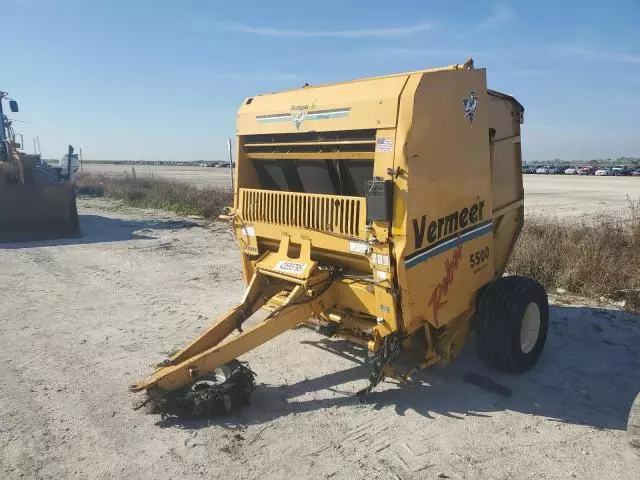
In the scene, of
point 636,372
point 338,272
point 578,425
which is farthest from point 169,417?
point 636,372

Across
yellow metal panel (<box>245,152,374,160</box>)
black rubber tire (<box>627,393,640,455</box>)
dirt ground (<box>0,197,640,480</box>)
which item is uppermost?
yellow metal panel (<box>245,152,374,160</box>)

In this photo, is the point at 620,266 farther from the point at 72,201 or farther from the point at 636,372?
the point at 72,201

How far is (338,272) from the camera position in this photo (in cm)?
437

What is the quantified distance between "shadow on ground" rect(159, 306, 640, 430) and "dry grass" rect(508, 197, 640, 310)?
1.71 m

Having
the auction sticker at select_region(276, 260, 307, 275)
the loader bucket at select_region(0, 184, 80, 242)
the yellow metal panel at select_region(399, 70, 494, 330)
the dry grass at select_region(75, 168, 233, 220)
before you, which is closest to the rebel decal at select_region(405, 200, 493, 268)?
the yellow metal panel at select_region(399, 70, 494, 330)

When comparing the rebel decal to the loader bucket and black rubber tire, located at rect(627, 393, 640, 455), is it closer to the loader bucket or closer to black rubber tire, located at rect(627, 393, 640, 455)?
black rubber tire, located at rect(627, 393, 640, 455)

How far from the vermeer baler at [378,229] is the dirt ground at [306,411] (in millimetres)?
308

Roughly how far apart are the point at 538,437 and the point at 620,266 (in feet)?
14.9

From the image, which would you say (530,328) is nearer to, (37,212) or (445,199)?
(445,199)

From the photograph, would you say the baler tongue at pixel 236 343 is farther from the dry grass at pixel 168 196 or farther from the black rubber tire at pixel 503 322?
the dry grass at pixel 168 196

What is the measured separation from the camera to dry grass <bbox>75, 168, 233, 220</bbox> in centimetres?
1689

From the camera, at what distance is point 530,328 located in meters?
4.78

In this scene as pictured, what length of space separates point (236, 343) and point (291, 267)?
0.87 metres

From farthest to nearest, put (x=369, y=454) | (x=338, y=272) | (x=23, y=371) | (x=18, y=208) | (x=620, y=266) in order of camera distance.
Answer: (x=18, y=208), (x=620, y=266), (x=23, y=371), (x=338, y=272), (x=369, y=454)
